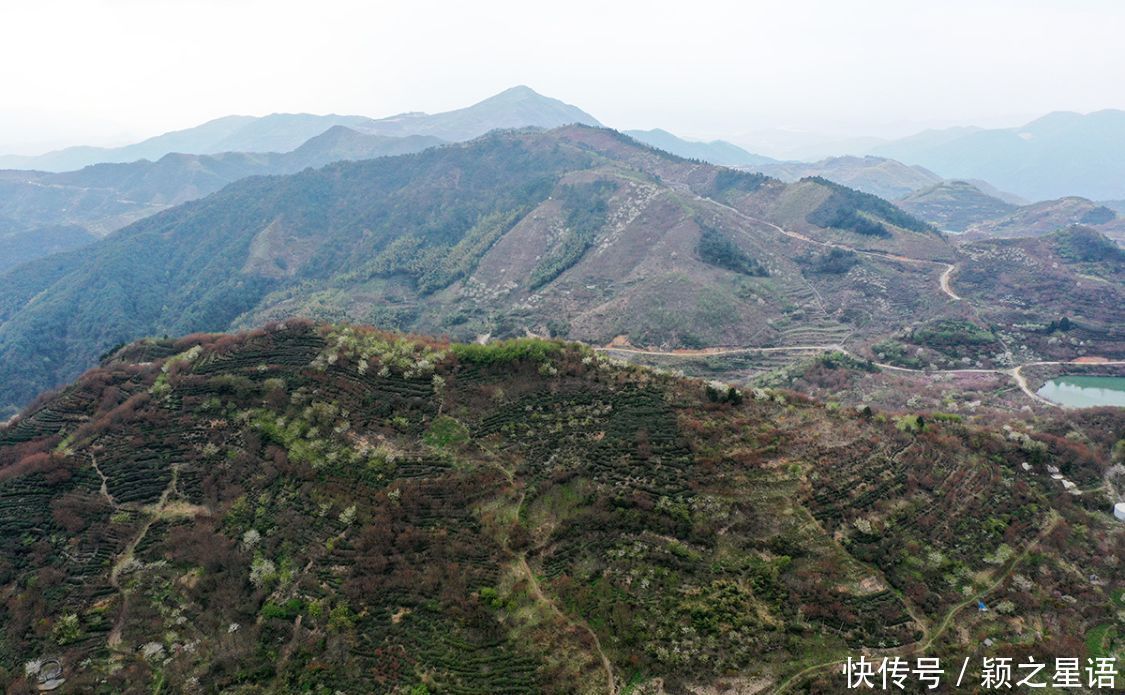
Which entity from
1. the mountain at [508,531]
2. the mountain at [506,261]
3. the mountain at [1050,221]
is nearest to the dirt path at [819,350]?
the mountain at [506,261]

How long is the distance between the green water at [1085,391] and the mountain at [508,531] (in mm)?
33759

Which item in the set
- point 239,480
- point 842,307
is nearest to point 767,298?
point 842,307

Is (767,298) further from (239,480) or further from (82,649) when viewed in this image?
(82,649)

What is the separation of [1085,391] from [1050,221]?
134 metres

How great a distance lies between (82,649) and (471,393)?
28.3 m

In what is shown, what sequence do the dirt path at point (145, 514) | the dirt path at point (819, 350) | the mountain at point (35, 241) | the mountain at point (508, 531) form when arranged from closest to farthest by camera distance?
the mountain at point (508, 531) < the dirt path at point (145, 514) < the dirt path at point (819, 350) < the mountain at point (35, 241)

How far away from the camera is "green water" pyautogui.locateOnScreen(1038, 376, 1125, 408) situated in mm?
74125

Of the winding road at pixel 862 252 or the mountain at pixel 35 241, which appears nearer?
the winding road at pixel 862 252

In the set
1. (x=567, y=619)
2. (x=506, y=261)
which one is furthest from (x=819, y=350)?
(x=567, y=619)

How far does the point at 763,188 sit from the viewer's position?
156 metres

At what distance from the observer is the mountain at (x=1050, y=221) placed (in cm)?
16650

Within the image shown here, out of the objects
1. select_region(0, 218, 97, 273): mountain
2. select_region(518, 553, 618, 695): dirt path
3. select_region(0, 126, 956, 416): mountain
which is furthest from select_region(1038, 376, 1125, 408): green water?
select_region(0, 218, 97, 273): mountain

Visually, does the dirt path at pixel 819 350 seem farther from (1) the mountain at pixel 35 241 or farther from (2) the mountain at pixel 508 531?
(1) the mountain at pixel 35 241

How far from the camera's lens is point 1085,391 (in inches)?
3044
